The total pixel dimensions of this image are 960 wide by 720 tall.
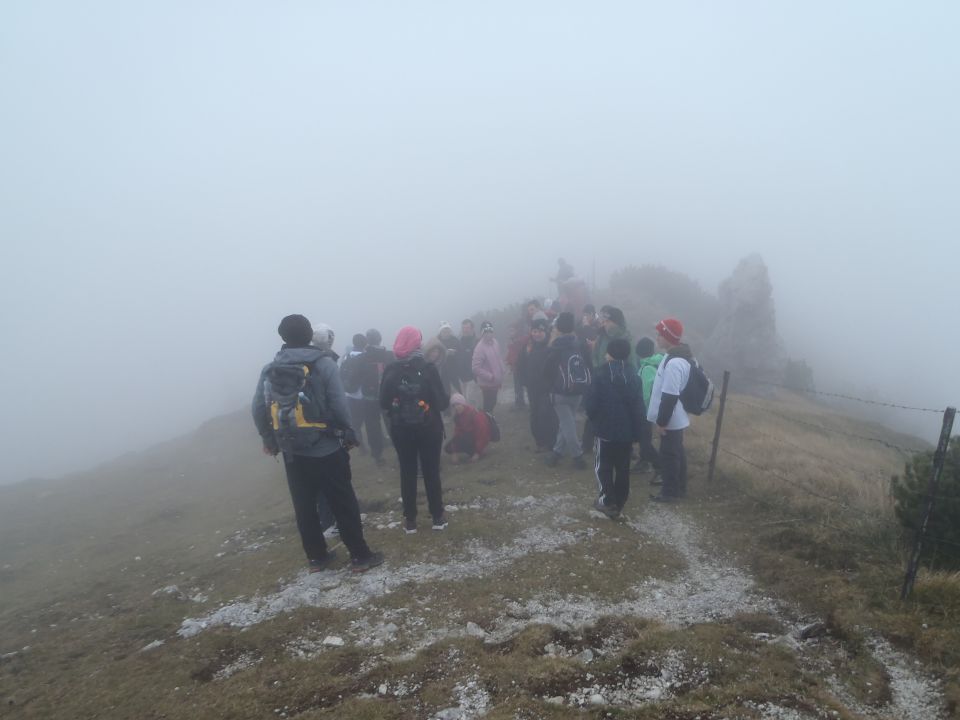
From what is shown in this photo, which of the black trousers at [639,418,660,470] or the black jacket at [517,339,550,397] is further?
the black jacket at [517,339,550,397]

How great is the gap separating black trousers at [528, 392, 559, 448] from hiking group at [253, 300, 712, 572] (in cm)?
2

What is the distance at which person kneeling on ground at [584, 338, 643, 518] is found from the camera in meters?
8.17

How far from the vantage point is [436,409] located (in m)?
8.14

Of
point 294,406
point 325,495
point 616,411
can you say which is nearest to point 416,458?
point 325,495

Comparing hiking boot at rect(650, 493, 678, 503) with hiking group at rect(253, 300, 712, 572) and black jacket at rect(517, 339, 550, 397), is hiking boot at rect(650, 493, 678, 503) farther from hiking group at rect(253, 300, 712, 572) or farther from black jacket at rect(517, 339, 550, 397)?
black jacket at rect(517, 339, 550, 397)

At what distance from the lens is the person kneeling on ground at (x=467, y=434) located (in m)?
12.0

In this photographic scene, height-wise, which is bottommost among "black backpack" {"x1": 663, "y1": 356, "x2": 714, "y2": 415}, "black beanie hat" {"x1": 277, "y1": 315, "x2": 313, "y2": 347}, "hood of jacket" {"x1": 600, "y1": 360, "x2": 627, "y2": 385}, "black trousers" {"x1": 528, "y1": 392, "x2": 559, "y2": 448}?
"black trousers" {"x1": 528, "y1": 392, "x2": 559, "y2": 448}

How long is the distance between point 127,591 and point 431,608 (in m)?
5.32

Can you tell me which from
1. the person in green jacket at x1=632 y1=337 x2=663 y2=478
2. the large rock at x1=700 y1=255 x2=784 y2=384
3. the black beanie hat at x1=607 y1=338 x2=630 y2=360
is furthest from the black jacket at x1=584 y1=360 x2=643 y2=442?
the large rock at x1=700 y1=255 x2=784 y2=384

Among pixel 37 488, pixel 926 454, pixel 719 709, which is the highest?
pixel 926 454

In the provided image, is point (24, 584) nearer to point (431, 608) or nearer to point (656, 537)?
point (431, 608)

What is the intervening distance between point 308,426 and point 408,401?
5.44ft

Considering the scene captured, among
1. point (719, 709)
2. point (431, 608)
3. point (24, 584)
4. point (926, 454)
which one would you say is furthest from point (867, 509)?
point (24, 584)

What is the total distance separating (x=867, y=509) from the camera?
785 centimetres
